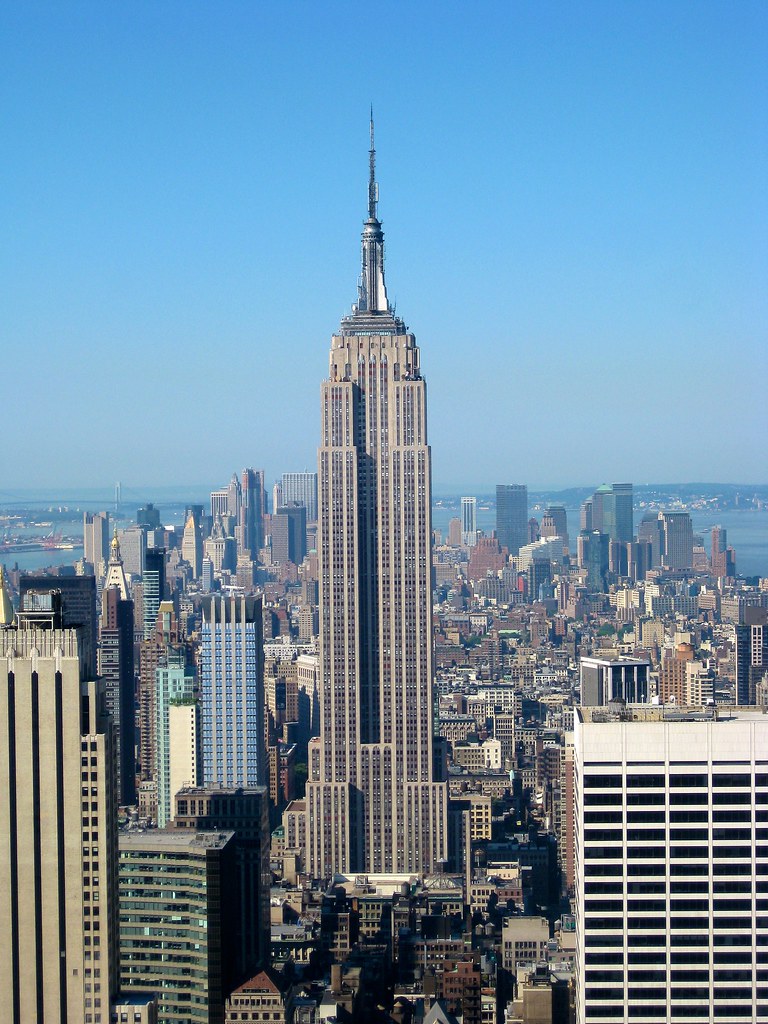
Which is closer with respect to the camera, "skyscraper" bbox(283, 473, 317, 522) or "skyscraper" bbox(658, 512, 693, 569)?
"skyscraper" bbox(283, 473, 317, 522)

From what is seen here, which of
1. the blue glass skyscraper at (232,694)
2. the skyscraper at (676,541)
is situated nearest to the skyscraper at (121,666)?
the blue glass skyscraper at (232,694)

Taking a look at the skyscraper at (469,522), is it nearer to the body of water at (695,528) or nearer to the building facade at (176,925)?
the body of water at (695,528)

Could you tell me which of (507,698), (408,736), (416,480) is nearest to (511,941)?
(408,736)

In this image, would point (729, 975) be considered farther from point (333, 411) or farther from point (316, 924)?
point (333, 411)

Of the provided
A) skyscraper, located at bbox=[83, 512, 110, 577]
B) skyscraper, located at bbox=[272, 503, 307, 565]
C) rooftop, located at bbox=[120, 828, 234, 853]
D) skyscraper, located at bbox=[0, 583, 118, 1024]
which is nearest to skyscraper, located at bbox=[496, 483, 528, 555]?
skyscraper, located at bbox=[272, 503, 307, 565]

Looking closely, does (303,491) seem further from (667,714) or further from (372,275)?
(667,714)

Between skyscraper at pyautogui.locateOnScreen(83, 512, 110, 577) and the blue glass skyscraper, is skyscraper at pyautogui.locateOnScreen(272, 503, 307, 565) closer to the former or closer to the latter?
skyscraper at pyautogui.locateOnScreen(83, 512, 110, 577)
